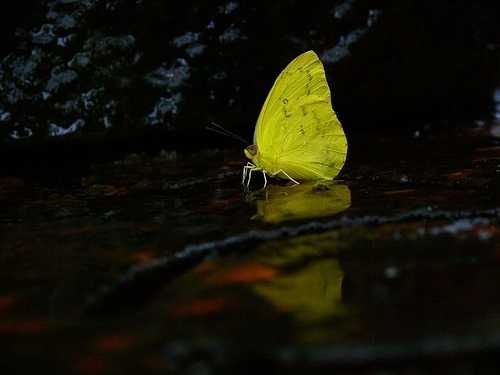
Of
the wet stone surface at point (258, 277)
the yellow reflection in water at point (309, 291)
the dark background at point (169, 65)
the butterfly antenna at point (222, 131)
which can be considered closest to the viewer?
the wet stone surface at point (258, 277)

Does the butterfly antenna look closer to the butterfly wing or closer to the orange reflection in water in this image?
the butterfly wing

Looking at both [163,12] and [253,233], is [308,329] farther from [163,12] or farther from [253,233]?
[163,12]

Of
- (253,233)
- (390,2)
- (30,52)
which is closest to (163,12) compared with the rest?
(30,52)

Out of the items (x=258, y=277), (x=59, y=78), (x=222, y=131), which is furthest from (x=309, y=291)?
(x=59, y=78)

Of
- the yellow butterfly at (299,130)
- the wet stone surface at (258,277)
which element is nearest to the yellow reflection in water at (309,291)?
the wet stone surface at (258,277)

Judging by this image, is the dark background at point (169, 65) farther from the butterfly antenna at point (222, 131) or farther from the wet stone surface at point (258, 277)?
the wet stone surface at point (258, 277)

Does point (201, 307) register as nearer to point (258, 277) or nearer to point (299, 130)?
point (258, 277)

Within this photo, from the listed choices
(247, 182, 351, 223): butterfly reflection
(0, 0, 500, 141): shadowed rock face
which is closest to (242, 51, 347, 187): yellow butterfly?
(247, 182, 351, 223): butterfly reflection

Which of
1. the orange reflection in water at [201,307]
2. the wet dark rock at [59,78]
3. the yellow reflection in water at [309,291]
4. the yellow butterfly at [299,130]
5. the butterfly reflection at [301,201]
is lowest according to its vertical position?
the yellow reflection in water at [309,291]
